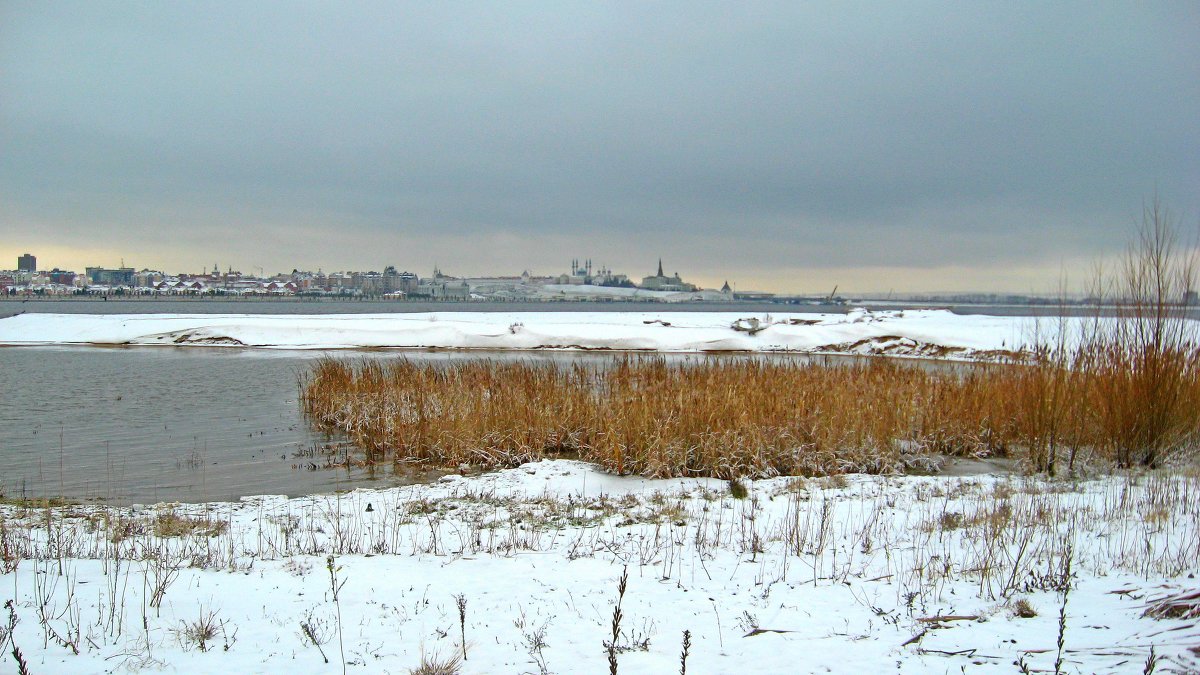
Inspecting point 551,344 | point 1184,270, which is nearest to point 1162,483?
point 1184,270

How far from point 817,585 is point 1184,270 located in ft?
25.0

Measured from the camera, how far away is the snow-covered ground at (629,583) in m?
3.82

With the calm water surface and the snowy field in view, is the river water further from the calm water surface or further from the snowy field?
the snowy field

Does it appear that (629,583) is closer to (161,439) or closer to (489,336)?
(161,439)

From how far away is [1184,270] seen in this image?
903 centimetres

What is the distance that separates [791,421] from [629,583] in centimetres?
614

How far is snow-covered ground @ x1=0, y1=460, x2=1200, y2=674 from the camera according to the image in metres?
3.82

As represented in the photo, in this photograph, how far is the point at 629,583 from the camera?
16.7ft

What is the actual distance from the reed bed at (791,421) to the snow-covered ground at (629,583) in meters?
1.73

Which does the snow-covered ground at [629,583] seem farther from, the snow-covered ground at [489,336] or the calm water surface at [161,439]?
the snow-covered ground at [489,336]

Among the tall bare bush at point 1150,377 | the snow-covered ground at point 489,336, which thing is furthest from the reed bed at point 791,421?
the snow-covered ground at point 489,336

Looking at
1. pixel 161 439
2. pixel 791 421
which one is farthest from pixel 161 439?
pixel 791 421

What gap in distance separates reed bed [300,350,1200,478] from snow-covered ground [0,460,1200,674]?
1.73m

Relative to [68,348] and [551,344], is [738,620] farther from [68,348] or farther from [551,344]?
[68,348]
